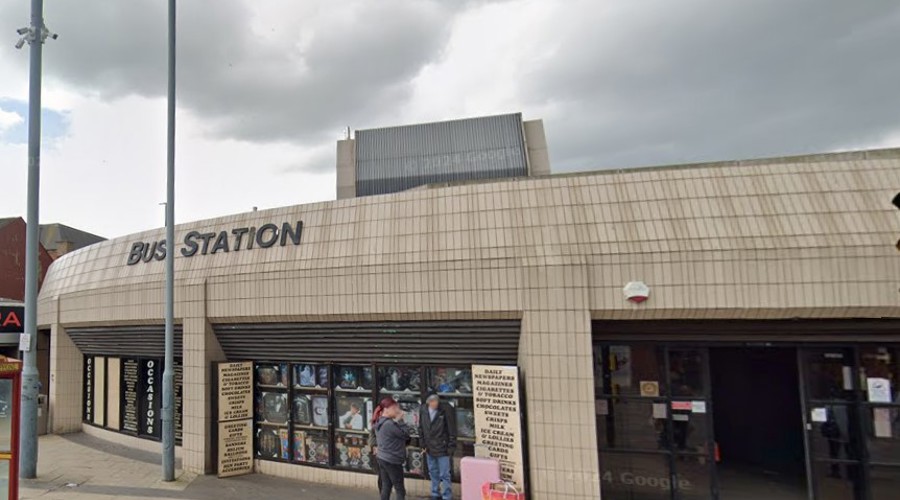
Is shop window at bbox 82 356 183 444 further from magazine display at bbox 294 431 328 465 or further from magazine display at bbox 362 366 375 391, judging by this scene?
magazine display at bbox 362 366 375 391

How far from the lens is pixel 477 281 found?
23.9ft

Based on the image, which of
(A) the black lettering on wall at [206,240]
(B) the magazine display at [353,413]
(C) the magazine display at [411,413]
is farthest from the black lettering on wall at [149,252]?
(C) the magazine display at [411,413]

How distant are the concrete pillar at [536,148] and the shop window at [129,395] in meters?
9.21

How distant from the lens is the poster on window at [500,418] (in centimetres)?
687

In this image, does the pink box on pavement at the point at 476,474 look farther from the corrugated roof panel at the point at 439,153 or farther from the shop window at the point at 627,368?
the corrugated roof panel at the point at 439,153

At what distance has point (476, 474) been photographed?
6836 mm

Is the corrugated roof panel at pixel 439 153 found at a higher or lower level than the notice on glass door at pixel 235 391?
higher

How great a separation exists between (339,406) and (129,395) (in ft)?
21.0

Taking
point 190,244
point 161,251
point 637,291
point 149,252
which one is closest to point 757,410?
point 637,291

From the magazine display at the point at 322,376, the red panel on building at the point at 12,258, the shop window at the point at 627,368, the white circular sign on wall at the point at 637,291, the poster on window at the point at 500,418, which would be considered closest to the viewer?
the white circular sign on wall at the point at 637,291

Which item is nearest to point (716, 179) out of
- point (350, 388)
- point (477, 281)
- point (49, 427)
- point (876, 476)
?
point (477, 281)

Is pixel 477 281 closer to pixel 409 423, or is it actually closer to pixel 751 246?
pixel 409 423

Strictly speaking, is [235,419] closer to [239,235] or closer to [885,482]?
[239,235]

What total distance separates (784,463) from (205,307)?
1095 centimetres
